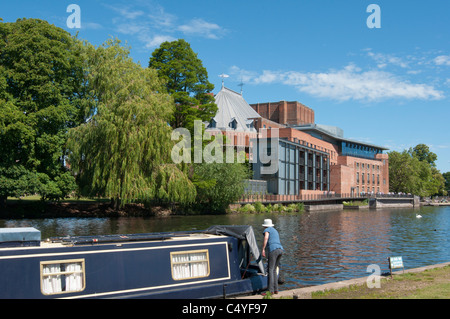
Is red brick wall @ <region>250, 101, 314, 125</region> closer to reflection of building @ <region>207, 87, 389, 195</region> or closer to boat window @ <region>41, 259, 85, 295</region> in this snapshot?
reflection of building @ <region>207, 87, 389, 195</region>

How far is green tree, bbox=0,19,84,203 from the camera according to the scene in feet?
117

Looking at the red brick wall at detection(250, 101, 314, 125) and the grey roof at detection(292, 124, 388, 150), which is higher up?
the red brick wall at detection(250, 101, 314, 125)

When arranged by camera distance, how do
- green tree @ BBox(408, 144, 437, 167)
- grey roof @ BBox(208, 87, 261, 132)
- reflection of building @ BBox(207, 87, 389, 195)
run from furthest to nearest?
green tree @ BBox(408, 144, 437, 167)
grey roof @ BBox(208, 87, 261, 132)
reflection of building @ BBox(207, 87, 389, 195)

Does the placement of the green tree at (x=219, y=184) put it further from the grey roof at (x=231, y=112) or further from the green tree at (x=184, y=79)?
Result: the grey roof at (x=231, y=112)

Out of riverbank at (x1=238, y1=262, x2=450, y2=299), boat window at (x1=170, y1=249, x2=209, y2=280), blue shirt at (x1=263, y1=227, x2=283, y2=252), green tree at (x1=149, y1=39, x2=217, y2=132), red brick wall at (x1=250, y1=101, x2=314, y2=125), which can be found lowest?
riverbank at (x1=238, y1=262, x2=450, y2=299)

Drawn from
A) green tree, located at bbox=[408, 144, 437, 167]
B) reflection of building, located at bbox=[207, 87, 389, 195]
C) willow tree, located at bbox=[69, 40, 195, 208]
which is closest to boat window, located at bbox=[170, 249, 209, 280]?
willow tree, located at bbox=[69, 40, 195, 208]

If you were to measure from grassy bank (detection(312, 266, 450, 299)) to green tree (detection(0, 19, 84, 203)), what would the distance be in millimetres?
31311

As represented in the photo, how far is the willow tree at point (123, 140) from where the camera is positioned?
3762 centimetres

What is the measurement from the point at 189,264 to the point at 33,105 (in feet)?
103

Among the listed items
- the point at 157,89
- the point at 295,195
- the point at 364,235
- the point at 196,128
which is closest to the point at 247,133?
the point at 295,195

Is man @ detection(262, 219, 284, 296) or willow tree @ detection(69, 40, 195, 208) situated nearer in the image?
man @ detection(262, 219, 284, 296)

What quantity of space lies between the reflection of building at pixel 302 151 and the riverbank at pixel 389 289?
59.8 meters

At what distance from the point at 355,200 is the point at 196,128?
68880 millimetres

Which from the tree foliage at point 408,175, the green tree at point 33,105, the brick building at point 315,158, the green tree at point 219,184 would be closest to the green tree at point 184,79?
the green tree at point 219,184
